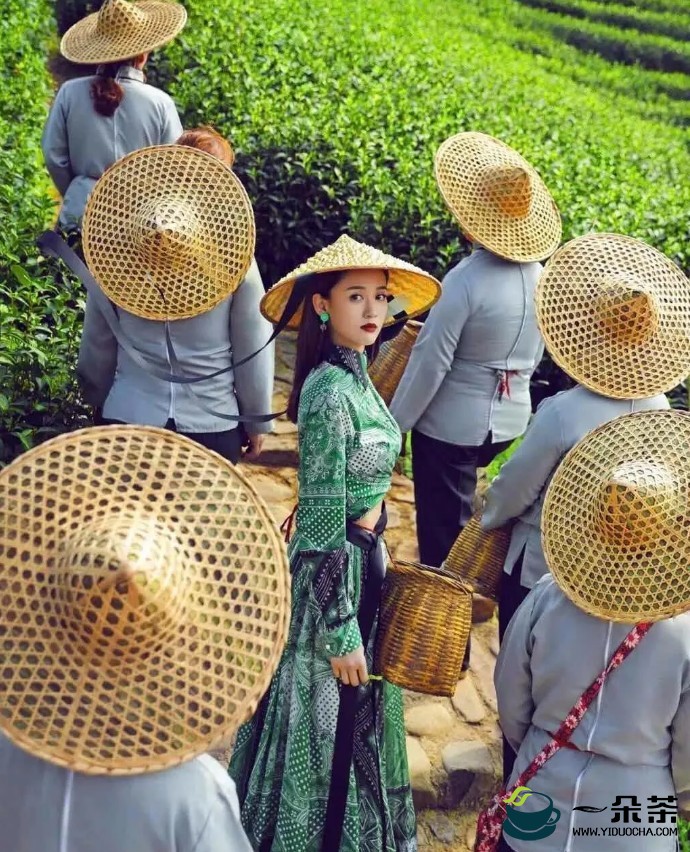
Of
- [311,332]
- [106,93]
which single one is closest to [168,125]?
[106,93]

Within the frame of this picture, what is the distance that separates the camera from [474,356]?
4.27 metres

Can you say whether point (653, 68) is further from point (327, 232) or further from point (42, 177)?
point (42, 177)

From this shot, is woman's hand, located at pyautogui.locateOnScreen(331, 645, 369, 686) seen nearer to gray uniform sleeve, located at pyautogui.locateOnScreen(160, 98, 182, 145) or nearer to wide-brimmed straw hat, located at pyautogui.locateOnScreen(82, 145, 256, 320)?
wide-brimmed straw hat, located at pyautogui.locateOnScreen(82, 145, 256, 320)

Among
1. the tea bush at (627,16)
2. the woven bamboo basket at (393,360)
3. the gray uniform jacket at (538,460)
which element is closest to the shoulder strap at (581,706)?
the gray uniform jacket at (538,460)

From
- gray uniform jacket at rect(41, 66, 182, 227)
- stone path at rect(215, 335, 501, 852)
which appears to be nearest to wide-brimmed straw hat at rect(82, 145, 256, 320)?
stone path at rect(215, 335, 501, 852)

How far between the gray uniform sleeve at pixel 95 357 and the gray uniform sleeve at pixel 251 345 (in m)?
0.41

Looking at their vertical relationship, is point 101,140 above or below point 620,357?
below

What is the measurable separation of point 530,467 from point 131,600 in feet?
6.20

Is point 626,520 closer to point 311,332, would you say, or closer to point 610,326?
point 610,326

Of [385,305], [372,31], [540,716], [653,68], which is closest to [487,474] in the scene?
[385,305]

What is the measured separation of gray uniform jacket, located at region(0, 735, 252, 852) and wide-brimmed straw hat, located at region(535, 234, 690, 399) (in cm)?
182

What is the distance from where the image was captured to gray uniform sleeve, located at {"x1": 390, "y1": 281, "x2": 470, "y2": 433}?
13.6 feet

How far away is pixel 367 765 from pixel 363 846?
23 cm

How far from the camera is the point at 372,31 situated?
34.4 ft
